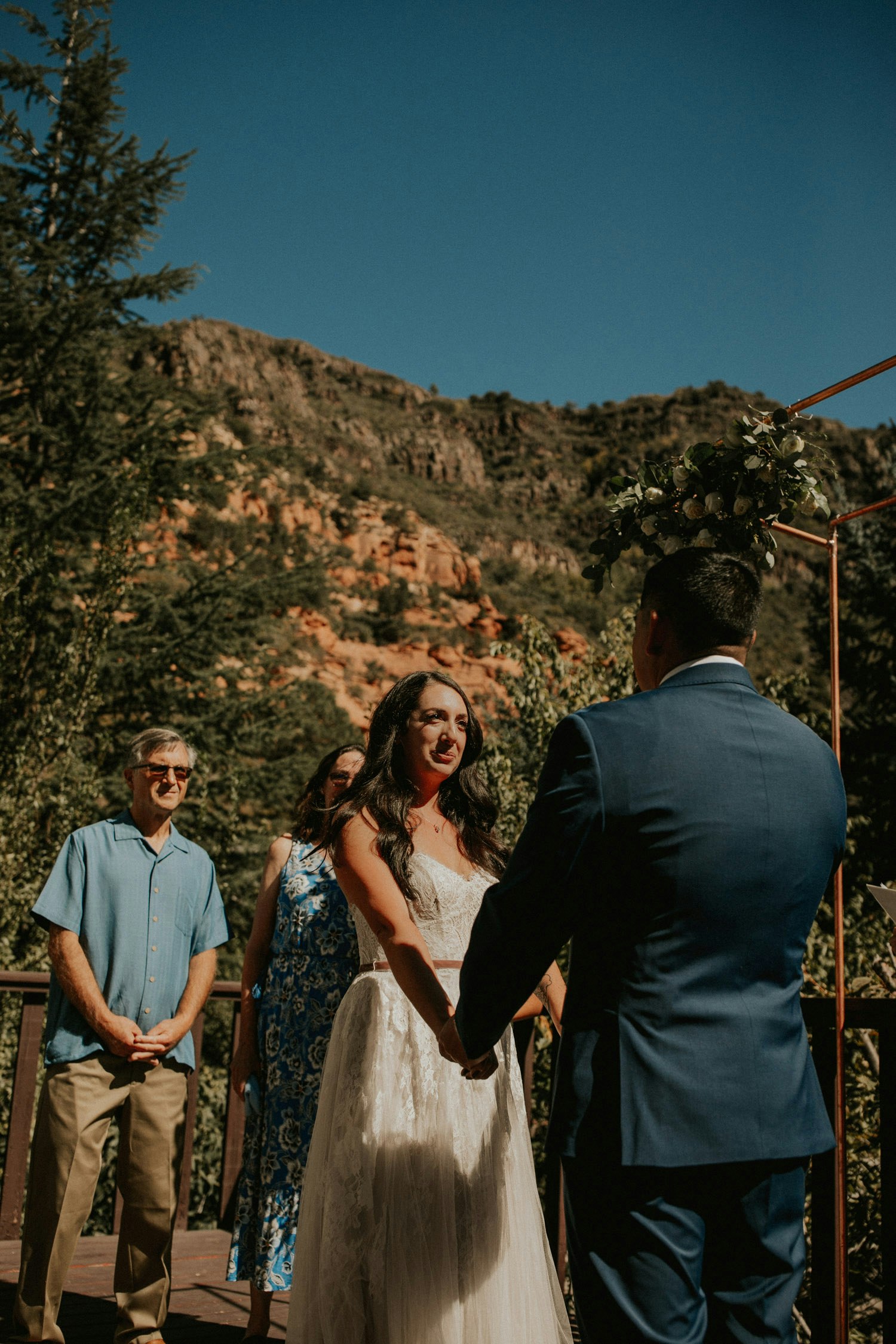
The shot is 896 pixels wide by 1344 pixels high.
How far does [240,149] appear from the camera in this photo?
16.3 m

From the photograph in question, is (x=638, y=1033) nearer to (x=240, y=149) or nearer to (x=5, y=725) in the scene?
(x=5, y=725)

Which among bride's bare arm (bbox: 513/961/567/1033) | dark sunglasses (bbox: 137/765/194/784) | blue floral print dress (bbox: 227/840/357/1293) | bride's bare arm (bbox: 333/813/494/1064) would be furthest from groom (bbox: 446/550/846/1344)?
dark sunglasses (bbox: 137/765/194/784)

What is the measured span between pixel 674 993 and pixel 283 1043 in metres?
1.77

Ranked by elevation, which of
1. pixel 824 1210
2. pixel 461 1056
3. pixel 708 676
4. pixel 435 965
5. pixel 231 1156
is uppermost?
pixel 708 676

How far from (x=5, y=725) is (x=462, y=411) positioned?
62995 mm

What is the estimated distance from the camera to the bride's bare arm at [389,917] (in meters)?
1.84

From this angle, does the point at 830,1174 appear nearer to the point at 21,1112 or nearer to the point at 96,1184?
the point at 96,1184

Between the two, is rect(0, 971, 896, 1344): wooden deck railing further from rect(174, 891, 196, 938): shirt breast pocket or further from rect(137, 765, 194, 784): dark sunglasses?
rect(137, 765, 194, 784): dark sunglasses

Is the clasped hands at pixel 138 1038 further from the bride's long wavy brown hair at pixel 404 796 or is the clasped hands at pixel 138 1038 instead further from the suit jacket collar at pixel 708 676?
the suit jacket collar at pixel 708 676

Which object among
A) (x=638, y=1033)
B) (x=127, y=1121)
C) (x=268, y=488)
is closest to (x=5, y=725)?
(x=127, y=1121)

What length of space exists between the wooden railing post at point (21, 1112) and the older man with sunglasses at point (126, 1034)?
71 cm

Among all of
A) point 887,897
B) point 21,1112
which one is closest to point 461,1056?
point 887,897

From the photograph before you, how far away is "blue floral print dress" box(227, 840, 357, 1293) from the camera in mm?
2654

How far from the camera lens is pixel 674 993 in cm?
129
